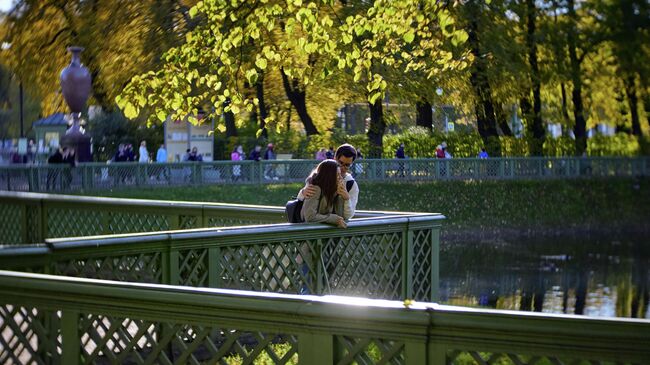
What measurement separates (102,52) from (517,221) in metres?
18.3

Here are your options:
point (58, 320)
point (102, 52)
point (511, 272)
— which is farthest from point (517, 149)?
point (58, 320)

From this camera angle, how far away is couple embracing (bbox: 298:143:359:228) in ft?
37.8

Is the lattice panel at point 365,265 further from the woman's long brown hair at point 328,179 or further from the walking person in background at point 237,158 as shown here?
the walking person in background at point 237,158

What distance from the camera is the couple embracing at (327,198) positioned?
11.5m

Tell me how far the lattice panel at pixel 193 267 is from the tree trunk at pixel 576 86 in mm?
Result: 40101

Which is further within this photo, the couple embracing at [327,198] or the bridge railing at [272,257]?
the couple embracing at [327,198]

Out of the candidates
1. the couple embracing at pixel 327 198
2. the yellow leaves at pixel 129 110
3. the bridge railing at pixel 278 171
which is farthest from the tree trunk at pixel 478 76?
the couple embracing at pixel 327 198

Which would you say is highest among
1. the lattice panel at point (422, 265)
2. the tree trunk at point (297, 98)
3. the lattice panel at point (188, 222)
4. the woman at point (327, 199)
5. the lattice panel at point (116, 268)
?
the tree trunk at point (297, 98)

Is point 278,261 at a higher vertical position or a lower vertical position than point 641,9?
lower

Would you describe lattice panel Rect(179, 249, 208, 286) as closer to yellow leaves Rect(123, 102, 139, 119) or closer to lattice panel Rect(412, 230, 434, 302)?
lattice panel Rect(412, 230, 434, 302)

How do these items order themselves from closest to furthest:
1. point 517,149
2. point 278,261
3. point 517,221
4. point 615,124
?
point 278,261 < point 517,221 < point 517,149 < point 615,124

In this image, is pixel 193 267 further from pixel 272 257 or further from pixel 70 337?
pixel 70 337

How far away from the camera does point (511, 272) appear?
114 ft

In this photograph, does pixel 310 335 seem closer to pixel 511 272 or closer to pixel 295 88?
pixel 511 272
